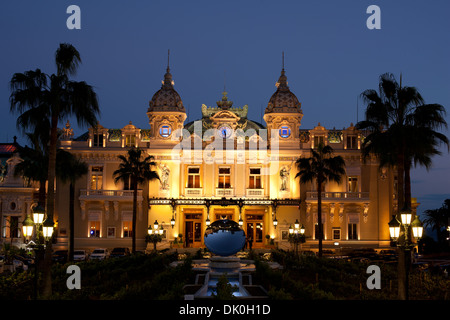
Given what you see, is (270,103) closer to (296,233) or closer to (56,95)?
(296,233)

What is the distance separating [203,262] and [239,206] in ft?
58.0

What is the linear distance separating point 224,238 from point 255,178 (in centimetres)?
2506

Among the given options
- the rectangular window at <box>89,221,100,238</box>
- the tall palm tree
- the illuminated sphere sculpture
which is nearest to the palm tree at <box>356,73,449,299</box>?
the illuminated sphere sculpture

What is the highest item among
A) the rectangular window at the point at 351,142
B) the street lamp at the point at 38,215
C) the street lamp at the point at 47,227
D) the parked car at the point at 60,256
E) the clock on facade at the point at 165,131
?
the clock on facade at the point at 165,131

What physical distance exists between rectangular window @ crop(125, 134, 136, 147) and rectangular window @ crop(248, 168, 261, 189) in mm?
11953

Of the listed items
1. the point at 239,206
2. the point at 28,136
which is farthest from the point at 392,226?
the point at 239,206

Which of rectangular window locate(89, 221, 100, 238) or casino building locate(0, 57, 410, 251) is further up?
casino building locate(0, 57, 410, 251)

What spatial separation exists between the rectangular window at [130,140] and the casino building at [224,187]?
106 mm

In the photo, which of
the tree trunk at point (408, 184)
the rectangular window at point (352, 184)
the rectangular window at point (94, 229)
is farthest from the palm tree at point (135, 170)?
the tree trunk at point (408, 184)

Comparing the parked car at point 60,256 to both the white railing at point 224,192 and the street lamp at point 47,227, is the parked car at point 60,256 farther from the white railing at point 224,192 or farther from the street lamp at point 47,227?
the street lamp at point 47,227

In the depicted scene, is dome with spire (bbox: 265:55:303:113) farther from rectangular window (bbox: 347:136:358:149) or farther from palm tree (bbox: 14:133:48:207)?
palm tree (bbox: 14:133:48:207)

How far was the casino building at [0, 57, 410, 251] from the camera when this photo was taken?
5566 cm

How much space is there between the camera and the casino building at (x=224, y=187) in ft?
183
